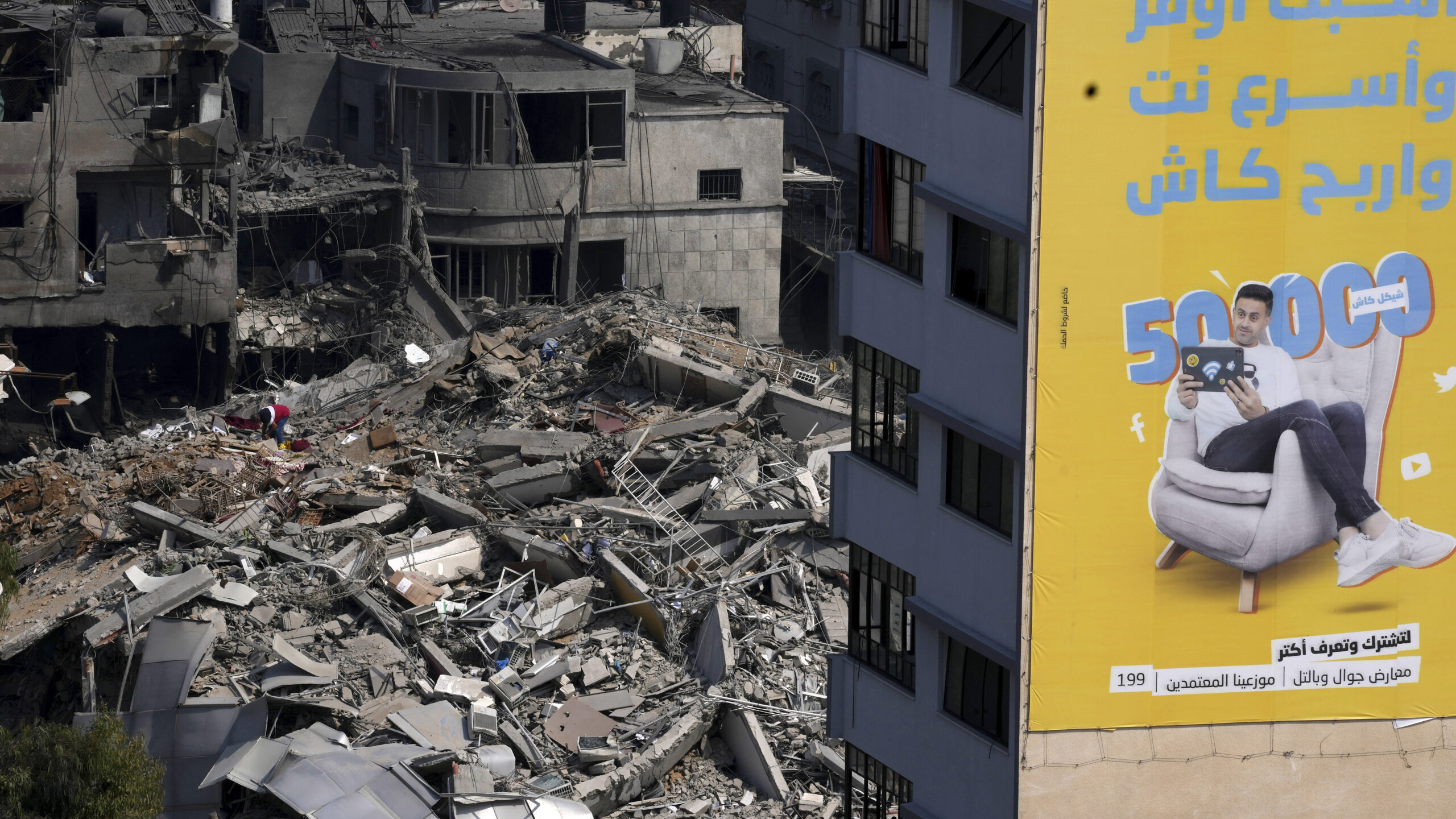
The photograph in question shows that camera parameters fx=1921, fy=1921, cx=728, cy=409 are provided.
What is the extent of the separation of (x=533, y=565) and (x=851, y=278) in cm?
1121

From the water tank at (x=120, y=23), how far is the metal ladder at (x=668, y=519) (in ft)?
60.0

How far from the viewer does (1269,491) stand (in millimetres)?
18078

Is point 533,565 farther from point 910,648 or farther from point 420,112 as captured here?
point 420,112

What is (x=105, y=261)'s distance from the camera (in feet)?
139

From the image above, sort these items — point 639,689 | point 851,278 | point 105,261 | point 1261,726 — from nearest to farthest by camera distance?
point 1261,726 < point 851,278 < point 639,689 < point 105,261

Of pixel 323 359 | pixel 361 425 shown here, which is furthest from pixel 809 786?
pixel 323 359

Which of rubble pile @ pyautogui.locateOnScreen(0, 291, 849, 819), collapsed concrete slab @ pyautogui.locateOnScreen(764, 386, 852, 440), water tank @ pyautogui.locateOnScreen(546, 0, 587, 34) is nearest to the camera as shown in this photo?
rubble pile @ pyautogui.locateOnScreen(0, 291, 849, 819)

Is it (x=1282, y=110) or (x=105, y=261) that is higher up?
(x=1282, y=110)

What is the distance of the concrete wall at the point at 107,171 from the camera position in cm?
4166

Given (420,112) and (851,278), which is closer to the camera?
(851,278)

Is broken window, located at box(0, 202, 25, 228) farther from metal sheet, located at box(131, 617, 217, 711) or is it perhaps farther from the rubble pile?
metal sheet, located at box(131, 617, 217, 711)

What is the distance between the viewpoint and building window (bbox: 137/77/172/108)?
42.5 metres

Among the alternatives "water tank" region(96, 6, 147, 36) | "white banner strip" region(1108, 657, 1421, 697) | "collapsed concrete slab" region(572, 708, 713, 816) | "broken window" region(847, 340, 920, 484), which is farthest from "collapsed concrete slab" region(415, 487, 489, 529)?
"water tank" region(96, 6, 147, 36)

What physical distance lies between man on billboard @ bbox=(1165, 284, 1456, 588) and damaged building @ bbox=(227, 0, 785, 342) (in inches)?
1157
